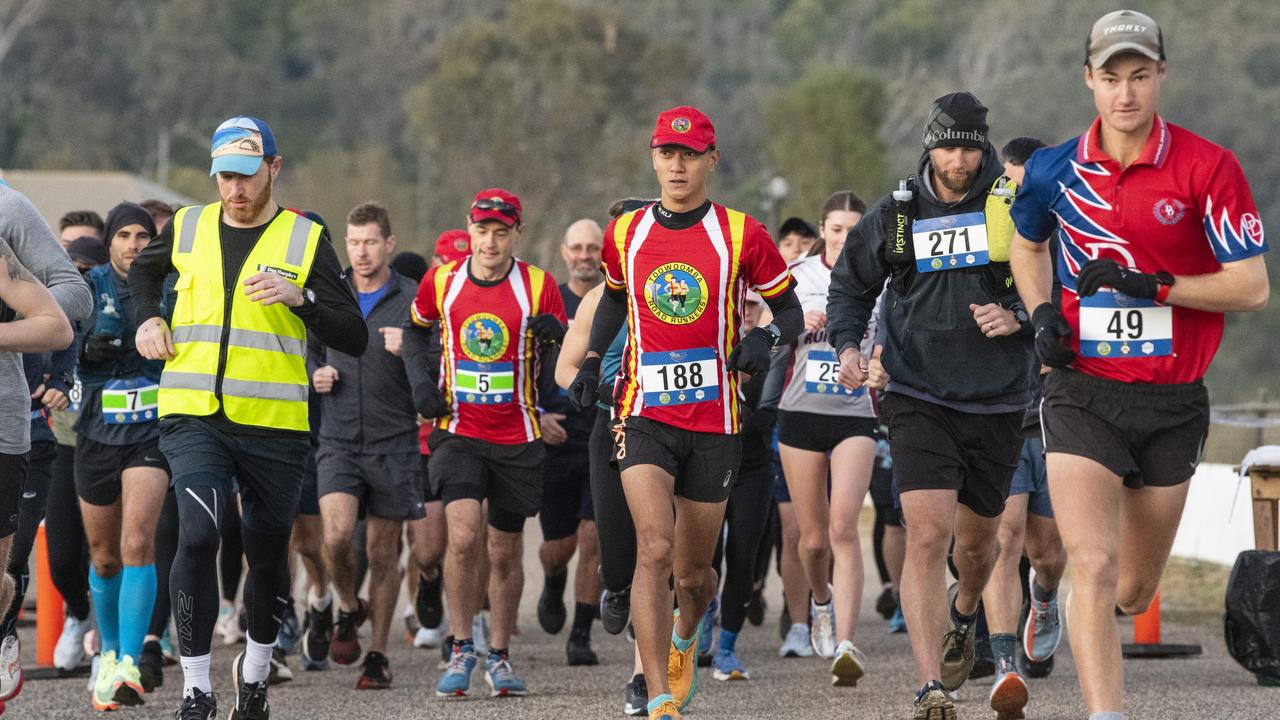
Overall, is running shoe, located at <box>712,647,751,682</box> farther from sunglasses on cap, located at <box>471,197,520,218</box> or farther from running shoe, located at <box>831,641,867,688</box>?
sunglasses on cap, located at <box>471,197,520,218</box>

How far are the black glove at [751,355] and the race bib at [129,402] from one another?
330 cm

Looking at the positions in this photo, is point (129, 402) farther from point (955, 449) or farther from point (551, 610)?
point (955, 449)

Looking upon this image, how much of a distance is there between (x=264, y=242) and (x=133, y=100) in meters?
89.6

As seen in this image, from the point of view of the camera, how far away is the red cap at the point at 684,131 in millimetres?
7781

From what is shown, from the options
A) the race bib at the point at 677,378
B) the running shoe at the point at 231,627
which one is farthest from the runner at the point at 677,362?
the running shoe at the point at 231,627

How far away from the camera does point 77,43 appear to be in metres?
→ 92.7

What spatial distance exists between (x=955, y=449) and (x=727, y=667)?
2.67m

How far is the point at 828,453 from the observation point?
10094 millimetres

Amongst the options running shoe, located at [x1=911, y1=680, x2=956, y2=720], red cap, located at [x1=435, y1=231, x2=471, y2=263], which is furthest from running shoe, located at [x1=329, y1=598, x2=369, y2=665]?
running shoe, located at [x1=911, y1=680, x2=956, y2=720]

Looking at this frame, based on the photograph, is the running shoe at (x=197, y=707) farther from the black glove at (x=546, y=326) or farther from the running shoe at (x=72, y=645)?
the running shoe at (x=72, y=645)

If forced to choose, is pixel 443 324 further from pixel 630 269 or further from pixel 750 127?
pixel 750 127

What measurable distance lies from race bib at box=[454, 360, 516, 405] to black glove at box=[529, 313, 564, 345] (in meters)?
0.23

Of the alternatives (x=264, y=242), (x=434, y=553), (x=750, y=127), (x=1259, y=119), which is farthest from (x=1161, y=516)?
(x=750, y=127)

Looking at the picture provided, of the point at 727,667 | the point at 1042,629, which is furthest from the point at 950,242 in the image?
the point at 727,667
